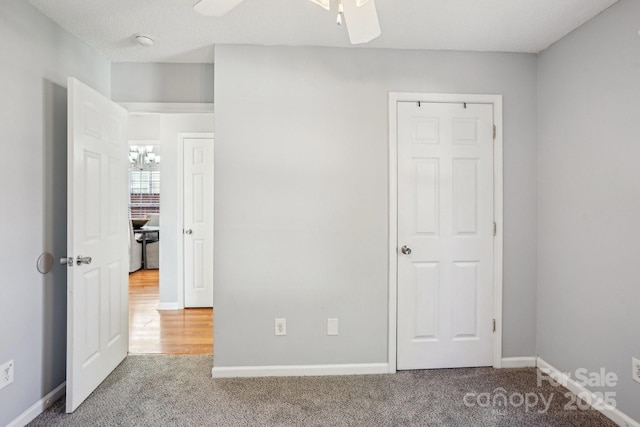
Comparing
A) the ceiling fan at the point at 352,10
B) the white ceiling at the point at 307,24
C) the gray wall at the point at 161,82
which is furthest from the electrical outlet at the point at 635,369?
the gray wall at the point at 161,82

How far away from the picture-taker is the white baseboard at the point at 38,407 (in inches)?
72.3

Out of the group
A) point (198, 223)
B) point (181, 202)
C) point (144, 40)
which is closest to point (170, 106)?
point (144, 40)

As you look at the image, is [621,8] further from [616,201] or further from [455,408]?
[455,408]

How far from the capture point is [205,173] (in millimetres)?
4047

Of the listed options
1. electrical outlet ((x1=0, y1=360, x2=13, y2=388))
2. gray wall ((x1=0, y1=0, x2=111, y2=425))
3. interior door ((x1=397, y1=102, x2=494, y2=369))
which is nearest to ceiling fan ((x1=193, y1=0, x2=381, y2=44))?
interior door ((x1=397, y1=102, x2=494, y2=369))

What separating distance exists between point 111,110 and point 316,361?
2390mm

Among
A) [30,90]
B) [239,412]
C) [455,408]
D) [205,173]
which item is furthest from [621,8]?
[205,173]

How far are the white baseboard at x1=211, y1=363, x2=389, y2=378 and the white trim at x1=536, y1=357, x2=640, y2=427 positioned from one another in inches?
46.5

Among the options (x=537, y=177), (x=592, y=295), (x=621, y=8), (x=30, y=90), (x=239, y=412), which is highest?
(x=621, y=8)

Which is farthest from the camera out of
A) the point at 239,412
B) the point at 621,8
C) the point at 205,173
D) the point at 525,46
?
the point at 205,173

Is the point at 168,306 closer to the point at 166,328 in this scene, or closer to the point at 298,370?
the point at 166,328

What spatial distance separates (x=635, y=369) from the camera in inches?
71.2

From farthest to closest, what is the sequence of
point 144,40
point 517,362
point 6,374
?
point 517,362 → point 144,40 → point 6,374

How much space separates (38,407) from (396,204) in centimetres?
261
